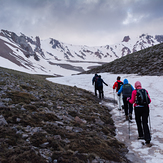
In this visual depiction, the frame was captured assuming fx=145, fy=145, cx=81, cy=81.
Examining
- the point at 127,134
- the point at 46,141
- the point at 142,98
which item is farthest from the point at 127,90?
the point at 46,141

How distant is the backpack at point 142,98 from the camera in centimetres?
596

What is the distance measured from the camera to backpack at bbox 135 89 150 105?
19.5 feet

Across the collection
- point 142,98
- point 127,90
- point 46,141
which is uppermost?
point 127,90

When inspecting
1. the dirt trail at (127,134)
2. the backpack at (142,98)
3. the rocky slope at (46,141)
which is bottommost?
the dirt trail at (127,134)

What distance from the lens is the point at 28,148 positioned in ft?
12.6

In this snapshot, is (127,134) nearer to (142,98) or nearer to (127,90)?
(142,98)

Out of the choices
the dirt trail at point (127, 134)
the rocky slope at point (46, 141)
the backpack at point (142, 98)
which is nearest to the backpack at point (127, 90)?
the dirt trail at point (127, 134)

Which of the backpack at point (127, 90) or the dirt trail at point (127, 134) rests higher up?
the backpack at point (127, 90)

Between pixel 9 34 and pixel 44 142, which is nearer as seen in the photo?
pixel 44 142

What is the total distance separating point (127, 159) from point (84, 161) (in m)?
1.80

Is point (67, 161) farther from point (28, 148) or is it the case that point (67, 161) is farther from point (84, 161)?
point (28, 148)

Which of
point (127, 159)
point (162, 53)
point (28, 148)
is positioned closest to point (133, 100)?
point (127, 159)

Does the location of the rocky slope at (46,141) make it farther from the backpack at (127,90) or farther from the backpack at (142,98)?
the backpack at (127,90)

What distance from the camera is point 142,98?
597 centimetres
